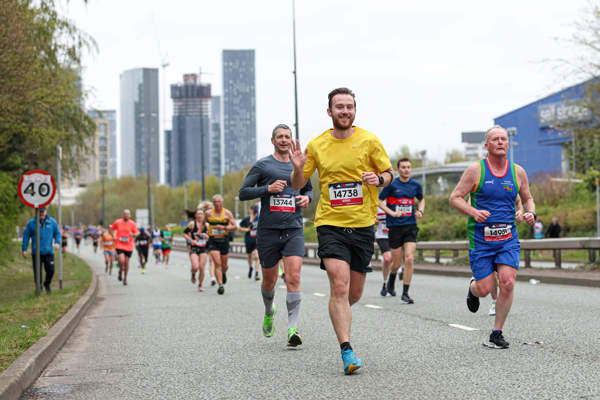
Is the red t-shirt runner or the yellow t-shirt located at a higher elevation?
the yellow t-shirt

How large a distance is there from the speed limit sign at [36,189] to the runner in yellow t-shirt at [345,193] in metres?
9.80

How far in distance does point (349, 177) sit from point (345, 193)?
0.13 m

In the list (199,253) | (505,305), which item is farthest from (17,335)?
(199,253)

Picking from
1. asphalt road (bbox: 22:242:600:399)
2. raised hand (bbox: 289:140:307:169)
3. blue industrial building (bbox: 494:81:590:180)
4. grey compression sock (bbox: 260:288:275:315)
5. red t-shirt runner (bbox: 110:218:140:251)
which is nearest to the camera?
asphalt road (bbox: 22:242:600:399)

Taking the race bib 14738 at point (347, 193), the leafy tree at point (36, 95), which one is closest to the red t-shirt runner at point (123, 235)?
the leafy tree at point (36, 95)

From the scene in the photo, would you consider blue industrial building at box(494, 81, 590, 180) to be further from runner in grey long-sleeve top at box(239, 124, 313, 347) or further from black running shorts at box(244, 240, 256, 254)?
runner in grey long-sleeve top at box(239, 124, 313, 347)

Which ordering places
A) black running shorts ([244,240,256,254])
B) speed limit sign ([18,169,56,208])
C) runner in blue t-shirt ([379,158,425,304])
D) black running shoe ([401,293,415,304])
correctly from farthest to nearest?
black running shorts ([244,240,256,254])
speed limit sign ([18,169,56,208])
runner in blue t-shirt ([379,158,425,304])
black running shoe ([401,293,415,304])

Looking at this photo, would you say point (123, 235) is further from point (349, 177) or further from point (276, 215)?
point (349, 177)

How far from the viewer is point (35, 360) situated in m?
6.97

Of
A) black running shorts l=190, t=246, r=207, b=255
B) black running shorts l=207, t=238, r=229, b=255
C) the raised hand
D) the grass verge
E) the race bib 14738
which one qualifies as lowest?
the grass verge

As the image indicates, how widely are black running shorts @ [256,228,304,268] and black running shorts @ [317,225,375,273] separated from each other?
5.84 feet

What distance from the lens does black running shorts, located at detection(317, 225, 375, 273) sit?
20.4 feet

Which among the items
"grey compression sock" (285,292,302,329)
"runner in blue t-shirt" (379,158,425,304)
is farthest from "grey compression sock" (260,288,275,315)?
"runner in blue t-shirt" (379,158,425,304)

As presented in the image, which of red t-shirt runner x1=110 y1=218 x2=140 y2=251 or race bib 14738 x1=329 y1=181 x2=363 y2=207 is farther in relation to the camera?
red t-shirt runner x1=110 y1=218 x2=140 y2=251
